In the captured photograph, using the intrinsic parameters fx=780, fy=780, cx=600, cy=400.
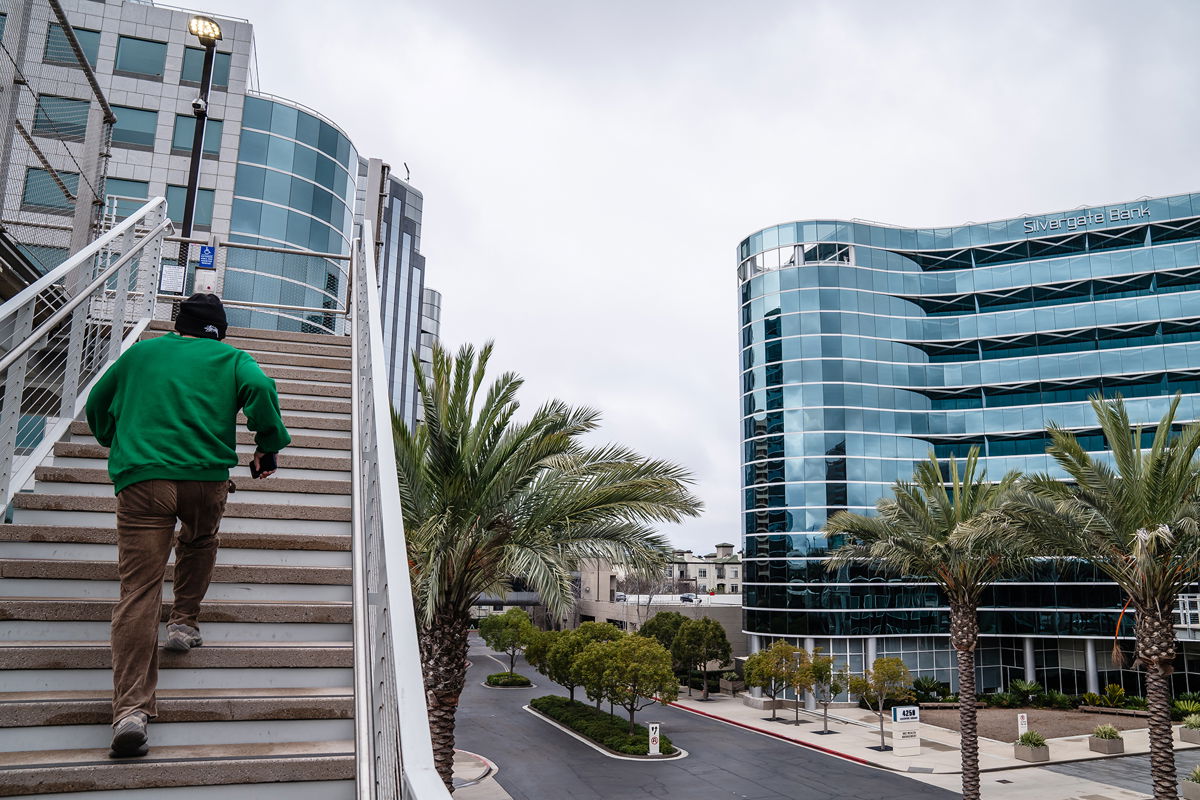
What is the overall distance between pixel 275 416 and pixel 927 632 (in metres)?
45.0

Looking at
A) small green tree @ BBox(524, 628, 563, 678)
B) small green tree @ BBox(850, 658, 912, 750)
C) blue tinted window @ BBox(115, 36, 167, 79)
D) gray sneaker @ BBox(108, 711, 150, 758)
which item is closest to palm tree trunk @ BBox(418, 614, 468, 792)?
gray sneaker @ BBox(108, 711, 150, 758)

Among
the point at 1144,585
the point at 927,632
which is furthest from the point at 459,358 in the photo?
the point at 927,632

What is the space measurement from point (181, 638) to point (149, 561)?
0.61m

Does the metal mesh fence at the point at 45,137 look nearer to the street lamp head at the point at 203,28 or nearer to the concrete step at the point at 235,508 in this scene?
the street lamp head at the point at 203,28

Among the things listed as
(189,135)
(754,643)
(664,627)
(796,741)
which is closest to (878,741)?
(796,741)

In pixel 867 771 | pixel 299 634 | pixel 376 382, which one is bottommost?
pixel 867 771

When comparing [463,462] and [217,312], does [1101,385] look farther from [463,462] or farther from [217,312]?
[217,312]

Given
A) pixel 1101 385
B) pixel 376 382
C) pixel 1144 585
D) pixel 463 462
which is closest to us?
pixel 376 382

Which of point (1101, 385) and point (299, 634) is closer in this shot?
point (299, 634)

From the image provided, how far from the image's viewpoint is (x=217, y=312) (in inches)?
159

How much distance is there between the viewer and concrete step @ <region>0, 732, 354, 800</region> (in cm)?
311

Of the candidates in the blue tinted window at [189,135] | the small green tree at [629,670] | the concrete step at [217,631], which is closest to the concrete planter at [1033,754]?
the small green tree at [629,670]

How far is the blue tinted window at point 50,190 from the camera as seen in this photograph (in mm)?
7755

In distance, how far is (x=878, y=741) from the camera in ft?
102
